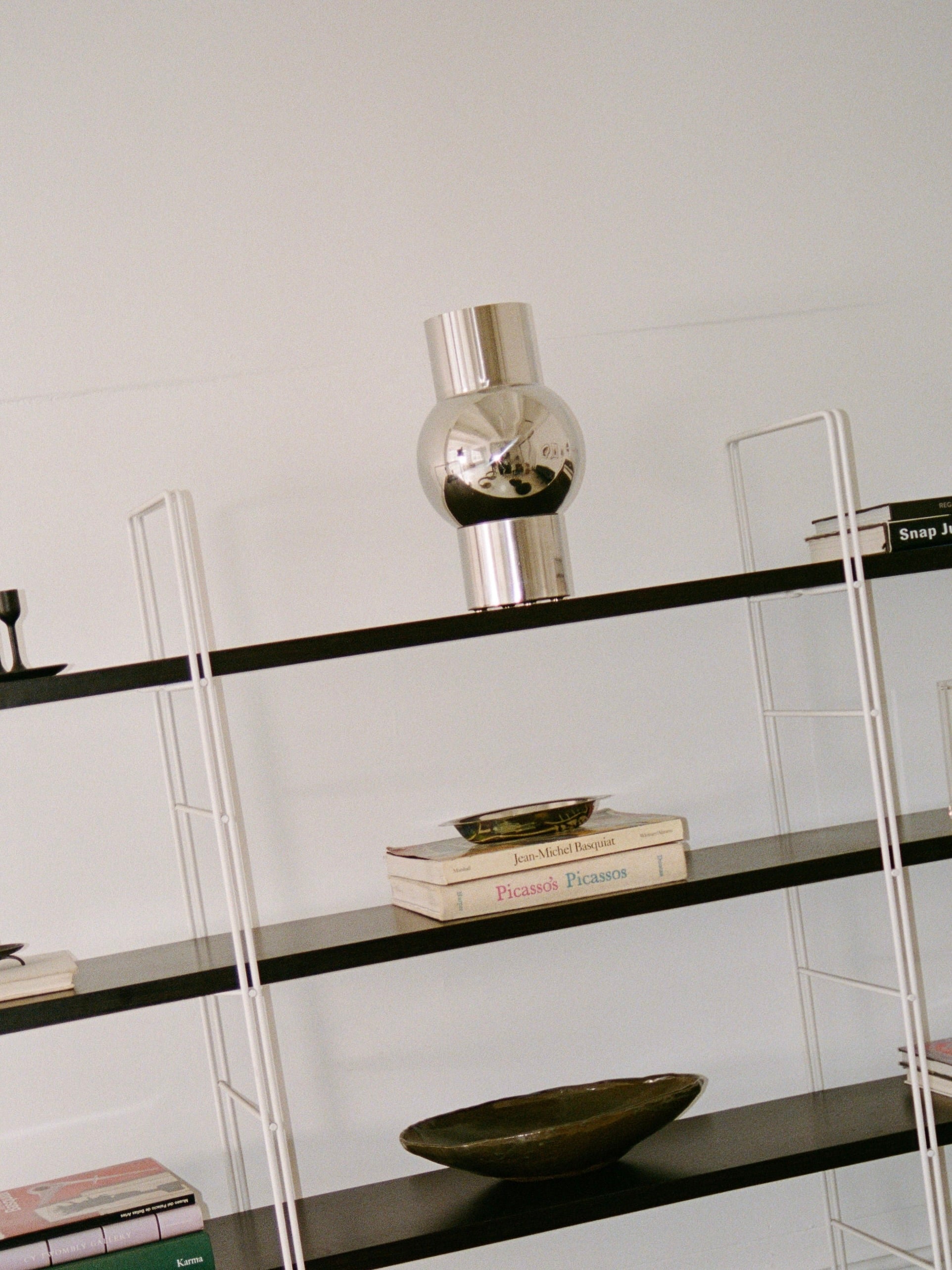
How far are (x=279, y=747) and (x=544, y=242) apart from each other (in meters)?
0.92

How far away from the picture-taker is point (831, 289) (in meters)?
2.41

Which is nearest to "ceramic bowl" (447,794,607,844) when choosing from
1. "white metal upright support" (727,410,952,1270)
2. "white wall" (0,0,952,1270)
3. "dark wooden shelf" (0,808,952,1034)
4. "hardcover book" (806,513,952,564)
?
"dark wooden shelf" (0,808,952,1034)

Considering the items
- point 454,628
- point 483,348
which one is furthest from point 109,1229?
point 483,348

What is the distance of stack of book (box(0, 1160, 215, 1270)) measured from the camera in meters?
1.74

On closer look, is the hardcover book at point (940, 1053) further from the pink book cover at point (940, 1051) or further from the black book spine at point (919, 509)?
the black book spine at point (919, 509)

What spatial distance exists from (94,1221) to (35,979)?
0.31m

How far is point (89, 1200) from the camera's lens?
184cm

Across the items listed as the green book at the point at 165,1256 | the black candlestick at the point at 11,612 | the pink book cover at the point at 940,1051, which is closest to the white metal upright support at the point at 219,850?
the green book at the point at 165,1256

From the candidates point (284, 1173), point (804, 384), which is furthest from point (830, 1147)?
point (804, 384)

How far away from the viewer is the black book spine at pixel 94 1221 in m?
1.73

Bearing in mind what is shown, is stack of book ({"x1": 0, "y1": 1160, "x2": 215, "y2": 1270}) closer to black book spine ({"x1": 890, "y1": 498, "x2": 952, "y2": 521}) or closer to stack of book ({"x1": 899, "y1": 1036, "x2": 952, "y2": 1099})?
stack of book ({"x1": 899, "y1": 1036, "x2": 952, "y2": 1099})

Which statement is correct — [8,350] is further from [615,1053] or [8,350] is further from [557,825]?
[615,1053]

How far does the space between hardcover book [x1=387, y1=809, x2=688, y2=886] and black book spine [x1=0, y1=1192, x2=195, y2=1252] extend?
52 centimetres

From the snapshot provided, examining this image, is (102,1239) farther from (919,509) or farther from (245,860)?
(919,509)
